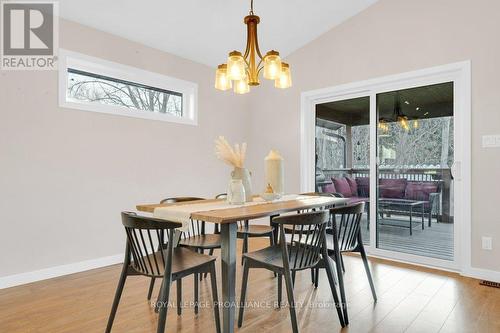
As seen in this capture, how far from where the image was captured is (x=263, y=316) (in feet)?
7.29

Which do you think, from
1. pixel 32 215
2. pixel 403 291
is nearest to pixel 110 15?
pixel 32 215

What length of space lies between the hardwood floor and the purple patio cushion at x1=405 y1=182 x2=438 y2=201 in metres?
0.83

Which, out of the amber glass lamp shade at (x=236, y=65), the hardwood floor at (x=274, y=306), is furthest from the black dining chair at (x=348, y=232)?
the amber glass lamp shade at (x=236, y=65)

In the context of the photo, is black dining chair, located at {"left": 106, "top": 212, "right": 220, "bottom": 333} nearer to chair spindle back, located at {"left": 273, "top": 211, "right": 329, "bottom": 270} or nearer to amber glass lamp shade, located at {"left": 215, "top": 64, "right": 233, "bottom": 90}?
chair spindle back, located at {"left": 273, "top": 211, "right": 329, "bottom": 270}

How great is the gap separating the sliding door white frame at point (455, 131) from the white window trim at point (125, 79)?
1690mm

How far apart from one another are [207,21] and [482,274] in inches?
151

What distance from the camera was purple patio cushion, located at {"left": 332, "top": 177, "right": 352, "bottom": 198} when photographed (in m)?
4.07

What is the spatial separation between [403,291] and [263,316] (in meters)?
1.28

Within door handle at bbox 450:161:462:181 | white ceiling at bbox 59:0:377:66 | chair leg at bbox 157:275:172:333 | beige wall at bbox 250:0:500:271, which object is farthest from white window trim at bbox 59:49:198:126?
door handle at bbox 450:161:462:181

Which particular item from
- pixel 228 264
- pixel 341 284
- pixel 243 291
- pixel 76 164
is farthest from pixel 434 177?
pixel 76 164

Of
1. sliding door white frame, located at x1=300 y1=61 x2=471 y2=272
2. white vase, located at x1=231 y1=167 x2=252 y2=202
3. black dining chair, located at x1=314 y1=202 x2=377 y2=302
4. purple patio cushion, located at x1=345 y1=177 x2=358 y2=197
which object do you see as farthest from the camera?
purple patio cushion, located at x1=345 y1=177 x2=358 y2=197

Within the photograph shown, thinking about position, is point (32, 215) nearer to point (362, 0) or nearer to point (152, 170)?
point (152, 170)

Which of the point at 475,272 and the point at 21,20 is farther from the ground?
the point at 21,20

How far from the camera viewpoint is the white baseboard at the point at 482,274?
A: 288 cm
